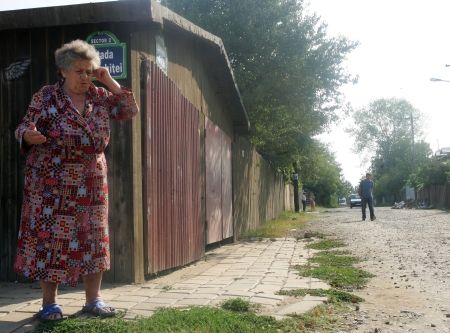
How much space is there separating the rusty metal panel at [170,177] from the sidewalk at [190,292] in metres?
0.33

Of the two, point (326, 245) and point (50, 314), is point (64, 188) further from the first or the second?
point (326, 245)

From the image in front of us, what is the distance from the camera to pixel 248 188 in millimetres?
14031

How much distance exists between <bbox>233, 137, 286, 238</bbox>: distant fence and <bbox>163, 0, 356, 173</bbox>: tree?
4.43 feet

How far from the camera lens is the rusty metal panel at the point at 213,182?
349 inches

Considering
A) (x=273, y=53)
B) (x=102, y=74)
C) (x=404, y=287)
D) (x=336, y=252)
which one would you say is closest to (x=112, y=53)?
(x=102, y=74)

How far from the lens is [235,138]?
13102mm

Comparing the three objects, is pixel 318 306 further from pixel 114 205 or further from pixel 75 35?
pixel 75 35

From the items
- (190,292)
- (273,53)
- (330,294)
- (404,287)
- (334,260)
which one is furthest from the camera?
(273,53)

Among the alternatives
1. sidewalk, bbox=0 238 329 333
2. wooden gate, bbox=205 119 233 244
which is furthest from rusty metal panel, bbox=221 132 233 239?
sidewalk, bbox=0 238 329 333

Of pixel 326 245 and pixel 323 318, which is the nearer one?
pixel 323 318

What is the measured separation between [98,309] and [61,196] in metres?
0.82

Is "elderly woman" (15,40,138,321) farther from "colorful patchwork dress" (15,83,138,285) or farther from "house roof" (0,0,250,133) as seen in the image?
"house roof" (0,0,250,133)

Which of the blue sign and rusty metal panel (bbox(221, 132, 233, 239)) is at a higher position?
the blue sign

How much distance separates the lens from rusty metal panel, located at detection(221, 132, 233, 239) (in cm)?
1039
